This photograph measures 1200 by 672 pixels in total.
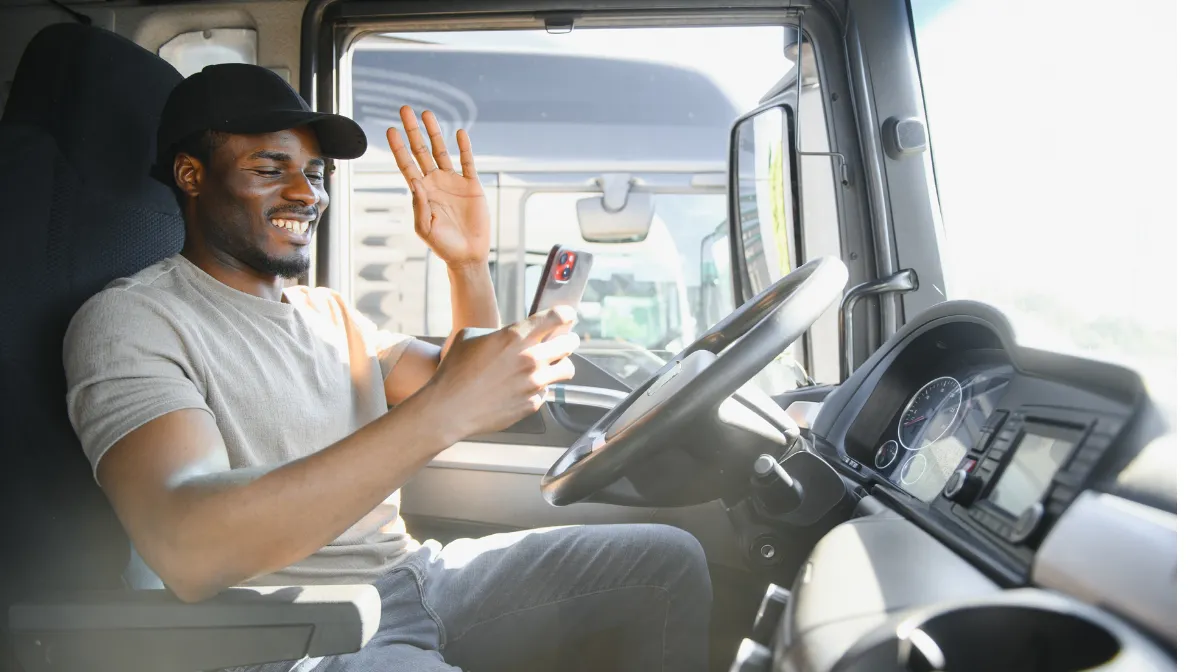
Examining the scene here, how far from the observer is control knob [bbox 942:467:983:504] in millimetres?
1049

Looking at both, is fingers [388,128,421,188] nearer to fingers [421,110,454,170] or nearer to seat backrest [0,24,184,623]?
fingers [421,110,454,170]

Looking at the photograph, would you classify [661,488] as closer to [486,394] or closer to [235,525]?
[486,394]

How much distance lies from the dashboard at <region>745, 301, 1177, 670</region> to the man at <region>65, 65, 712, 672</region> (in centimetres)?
38

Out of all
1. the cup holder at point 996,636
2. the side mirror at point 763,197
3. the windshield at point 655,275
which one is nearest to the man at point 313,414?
the cup holder at point 996,636

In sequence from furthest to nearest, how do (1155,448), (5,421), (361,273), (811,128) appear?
1. (361,273)
2. (811,128)
3. (5,421)
4. (1155,448)

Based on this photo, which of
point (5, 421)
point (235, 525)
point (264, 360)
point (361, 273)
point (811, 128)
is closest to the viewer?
point (235, 525)

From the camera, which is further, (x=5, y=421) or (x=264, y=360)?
(x=264, y=360)

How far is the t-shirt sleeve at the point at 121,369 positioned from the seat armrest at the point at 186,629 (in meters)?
0.17

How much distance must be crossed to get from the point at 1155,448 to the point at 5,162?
1.30m

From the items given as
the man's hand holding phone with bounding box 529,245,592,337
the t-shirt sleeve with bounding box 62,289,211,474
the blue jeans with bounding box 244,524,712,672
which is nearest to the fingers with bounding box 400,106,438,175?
the man's hand holding phone with bounding box 529,245,592,337

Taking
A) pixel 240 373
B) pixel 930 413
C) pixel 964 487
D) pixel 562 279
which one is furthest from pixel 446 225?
pixel 964 487

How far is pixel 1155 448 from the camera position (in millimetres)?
817

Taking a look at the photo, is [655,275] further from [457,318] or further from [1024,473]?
[1024,473]

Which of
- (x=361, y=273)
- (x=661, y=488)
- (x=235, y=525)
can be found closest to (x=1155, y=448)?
(x=661, y=488)
